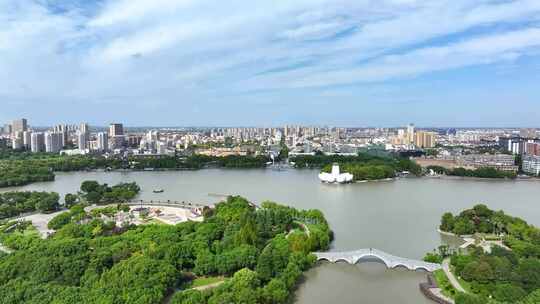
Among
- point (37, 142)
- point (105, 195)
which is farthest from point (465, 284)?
point (37, 142)

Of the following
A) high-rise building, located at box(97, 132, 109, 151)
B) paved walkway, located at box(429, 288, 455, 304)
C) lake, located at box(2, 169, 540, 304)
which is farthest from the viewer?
high-rise building, located at box(97, 132, 109, 151)

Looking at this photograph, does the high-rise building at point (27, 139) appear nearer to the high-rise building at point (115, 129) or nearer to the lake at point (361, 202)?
the high-rise building at point (115, 129)

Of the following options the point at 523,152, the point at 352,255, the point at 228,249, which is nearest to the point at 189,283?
the point at 228,249

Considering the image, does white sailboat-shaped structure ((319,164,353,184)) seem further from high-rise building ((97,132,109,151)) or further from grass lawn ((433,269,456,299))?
high-rise building ((97,132,109,151))

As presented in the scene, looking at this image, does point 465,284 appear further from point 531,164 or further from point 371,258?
point 531,164

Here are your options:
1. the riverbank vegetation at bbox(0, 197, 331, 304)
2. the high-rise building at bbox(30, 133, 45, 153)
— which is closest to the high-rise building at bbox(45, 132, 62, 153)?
the high-rise building at bbox(30, 133, 45, 153)

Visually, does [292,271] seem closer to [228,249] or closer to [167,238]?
[228,249]
